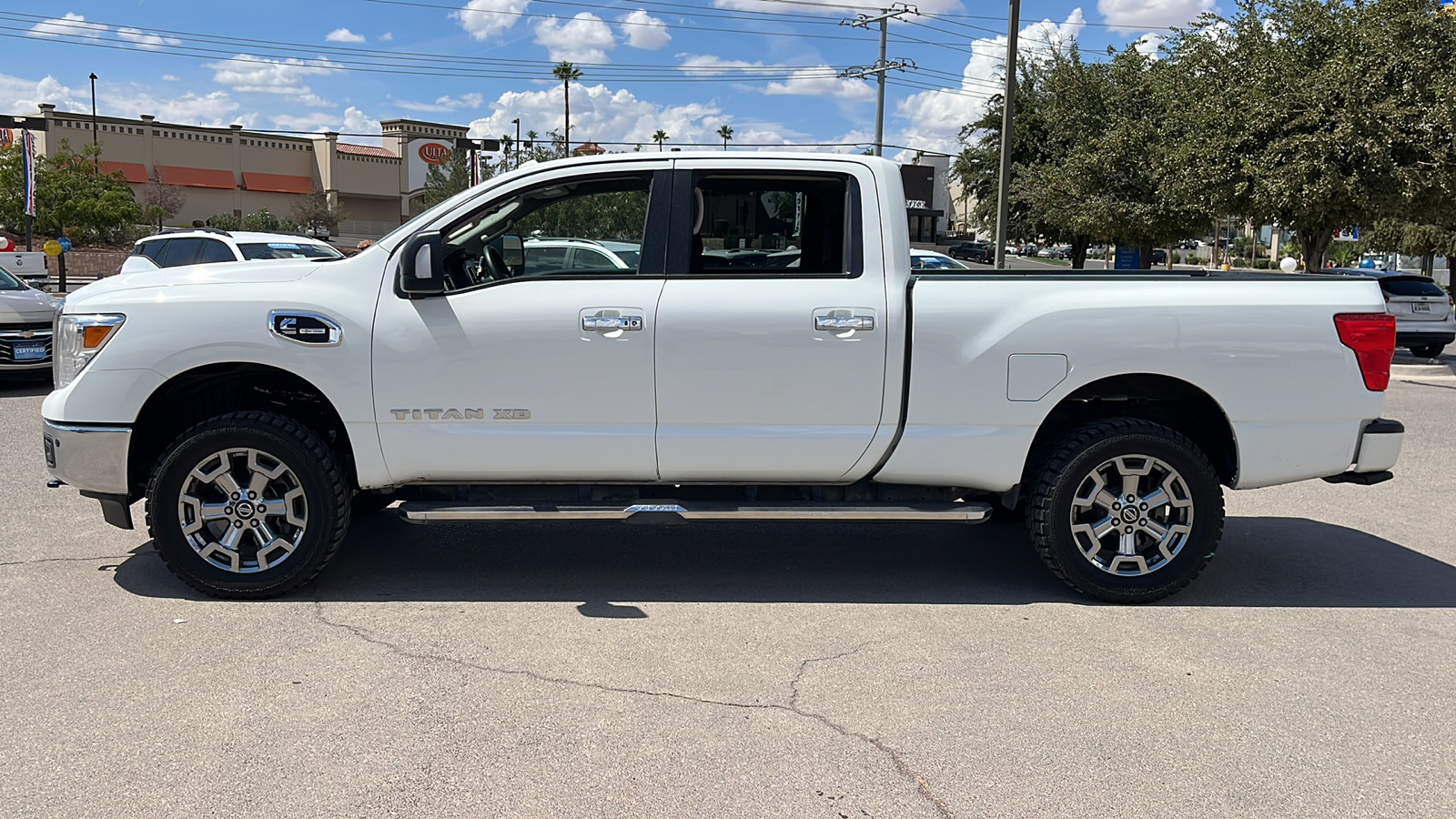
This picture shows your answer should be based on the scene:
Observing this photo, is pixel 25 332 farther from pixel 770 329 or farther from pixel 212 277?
pixel 770 329

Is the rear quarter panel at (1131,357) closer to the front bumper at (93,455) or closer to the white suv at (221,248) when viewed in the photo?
the front bumper at (93,455)

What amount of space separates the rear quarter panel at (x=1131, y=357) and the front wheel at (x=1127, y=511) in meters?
0.23

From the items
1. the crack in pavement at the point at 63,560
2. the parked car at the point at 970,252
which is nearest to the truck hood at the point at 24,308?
the crack in pavement at the point at 63,560

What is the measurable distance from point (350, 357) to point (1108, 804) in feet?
11.9

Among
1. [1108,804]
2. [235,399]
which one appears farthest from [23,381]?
[1108,804]

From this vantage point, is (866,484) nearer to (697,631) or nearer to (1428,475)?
(697,631)

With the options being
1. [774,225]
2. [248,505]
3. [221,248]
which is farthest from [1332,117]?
[248,505]

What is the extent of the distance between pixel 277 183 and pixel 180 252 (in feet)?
199

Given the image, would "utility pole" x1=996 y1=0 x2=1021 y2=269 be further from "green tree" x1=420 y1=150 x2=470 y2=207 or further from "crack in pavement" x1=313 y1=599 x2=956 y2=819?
"green tree" x1=420 y1=150 x2=470 y2=207

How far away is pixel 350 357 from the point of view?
5117 millimetres

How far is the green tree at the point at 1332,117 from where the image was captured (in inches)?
640

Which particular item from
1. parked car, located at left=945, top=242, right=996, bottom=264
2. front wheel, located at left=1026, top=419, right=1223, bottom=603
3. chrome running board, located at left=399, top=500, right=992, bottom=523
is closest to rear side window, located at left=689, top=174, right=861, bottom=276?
chrome running board, located at left=399, top=500, right=992, bottom=523

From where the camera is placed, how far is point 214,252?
14.2 meters

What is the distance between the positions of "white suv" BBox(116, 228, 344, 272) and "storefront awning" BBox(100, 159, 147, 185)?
54861 mm
